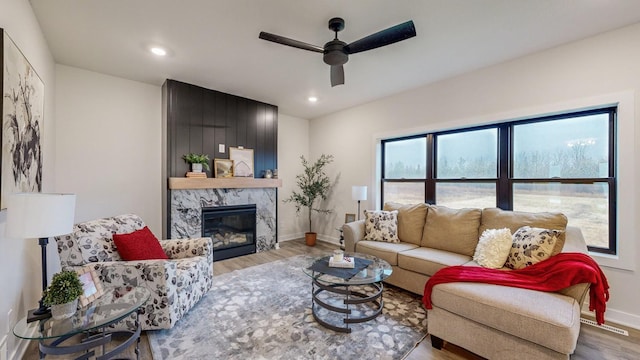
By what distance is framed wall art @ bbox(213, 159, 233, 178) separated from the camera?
161 inches

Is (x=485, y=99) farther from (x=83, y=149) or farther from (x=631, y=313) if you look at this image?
(x=83, y=149)

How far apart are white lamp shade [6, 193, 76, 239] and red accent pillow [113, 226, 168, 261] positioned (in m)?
0.76

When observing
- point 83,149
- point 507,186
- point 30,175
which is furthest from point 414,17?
point 83,149

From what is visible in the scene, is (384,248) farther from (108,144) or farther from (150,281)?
(108,144)

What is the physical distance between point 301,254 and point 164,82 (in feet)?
11.1

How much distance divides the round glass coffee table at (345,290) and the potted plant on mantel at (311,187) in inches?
97.5

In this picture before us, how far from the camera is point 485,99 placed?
3.24 metres

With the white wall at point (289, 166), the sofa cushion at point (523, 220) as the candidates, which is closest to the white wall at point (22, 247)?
the white wall at point (289, 166)

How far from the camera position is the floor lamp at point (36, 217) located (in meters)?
1.43

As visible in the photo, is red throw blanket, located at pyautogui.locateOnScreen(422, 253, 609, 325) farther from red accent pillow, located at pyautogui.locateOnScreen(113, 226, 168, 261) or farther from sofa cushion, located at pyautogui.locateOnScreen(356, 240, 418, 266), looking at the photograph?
red accent pillow, located at pyautogui.locateOnScreen(113, 226, 168, 261)

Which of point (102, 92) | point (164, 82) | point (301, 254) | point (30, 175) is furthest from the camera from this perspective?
point (301, 254)

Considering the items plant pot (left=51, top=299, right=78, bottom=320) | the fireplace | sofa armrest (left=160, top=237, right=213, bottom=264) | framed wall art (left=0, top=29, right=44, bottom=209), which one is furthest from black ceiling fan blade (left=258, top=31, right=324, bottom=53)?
the fireplace

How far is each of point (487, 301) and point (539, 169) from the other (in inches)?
80.9

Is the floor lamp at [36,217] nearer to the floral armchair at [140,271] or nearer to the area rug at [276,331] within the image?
the floral armchair at [140,271]
